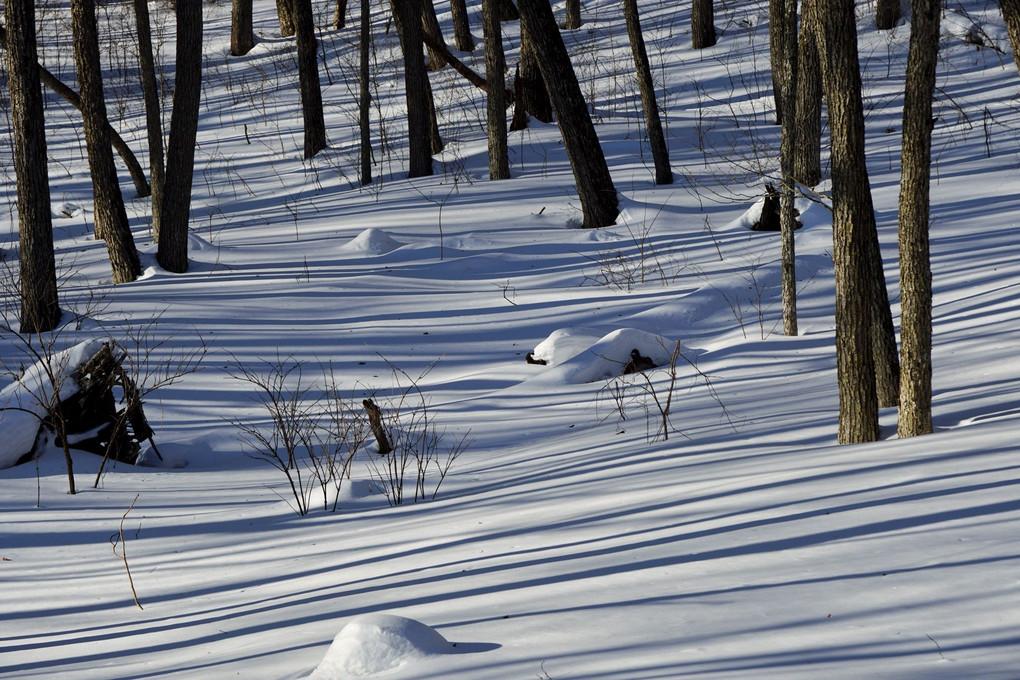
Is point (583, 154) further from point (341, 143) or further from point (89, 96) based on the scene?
point (341, 143)

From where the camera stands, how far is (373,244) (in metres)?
12.0

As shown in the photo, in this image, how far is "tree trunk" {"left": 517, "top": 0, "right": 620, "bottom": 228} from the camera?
1162cm

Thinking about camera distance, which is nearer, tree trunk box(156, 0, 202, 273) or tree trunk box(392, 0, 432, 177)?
tree trunk box(156, 0, 202, 273)

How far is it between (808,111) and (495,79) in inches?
178

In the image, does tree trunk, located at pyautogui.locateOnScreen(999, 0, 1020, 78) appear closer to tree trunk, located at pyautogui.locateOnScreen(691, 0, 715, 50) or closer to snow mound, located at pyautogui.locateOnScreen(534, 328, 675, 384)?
snow mound, located at pyautogui.locateOnScreen(534, 328, 675, 384)

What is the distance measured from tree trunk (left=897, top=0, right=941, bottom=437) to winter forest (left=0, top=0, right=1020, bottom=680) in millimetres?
17

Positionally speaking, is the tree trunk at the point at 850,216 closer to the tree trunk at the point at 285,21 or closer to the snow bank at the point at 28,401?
the snow bank at the point at 28,401

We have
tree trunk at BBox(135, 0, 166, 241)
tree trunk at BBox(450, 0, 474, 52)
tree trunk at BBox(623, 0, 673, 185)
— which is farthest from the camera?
tree trunk at BBox(450, 0, 474, 52)

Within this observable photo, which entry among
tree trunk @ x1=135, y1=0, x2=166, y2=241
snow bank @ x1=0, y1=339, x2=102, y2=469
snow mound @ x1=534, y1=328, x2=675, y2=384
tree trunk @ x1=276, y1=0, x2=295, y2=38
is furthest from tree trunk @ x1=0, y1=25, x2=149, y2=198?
tree trunk @ x1=276, y1=0, x2=295, y2=38

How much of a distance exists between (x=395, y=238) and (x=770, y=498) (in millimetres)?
8677

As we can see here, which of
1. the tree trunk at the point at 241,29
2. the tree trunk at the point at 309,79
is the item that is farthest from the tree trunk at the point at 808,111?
the tree trunk at the point at 241,29

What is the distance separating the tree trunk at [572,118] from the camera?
38.1ft

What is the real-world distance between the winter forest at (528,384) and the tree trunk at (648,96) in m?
0.05

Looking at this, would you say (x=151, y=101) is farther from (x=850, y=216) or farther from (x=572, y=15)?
(x=572, y=15)
